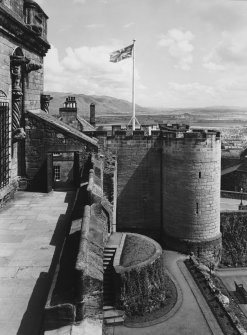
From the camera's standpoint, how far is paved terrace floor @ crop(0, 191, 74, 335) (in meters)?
5.68

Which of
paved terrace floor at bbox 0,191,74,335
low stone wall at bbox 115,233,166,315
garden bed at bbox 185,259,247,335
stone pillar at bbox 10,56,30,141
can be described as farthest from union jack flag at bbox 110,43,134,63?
paved terrace floor at bbox 0,191,74,335

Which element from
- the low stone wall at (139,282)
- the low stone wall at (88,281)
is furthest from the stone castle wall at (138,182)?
the low stone wall at (88,281)

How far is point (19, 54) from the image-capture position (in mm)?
11969

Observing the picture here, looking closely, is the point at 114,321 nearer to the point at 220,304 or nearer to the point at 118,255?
the point at 118,255

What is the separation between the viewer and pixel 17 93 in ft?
38.7

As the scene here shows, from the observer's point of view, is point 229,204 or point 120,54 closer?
point 120,54

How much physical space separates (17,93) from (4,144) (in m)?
1.66

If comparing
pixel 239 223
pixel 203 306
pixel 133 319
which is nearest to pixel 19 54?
pixel 133 319

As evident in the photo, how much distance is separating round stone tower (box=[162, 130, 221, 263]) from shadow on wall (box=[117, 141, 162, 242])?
1009 mm

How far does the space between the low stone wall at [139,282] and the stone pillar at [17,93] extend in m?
7.12

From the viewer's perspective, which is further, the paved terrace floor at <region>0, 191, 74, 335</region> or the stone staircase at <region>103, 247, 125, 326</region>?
the stone staircase at <region>103, 247, 125, 326</region>

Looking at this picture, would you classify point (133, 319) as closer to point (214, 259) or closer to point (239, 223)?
point (214, 259)

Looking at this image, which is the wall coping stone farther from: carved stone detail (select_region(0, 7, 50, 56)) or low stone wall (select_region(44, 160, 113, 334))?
low stone wall (select_region(44, 160, 113, 334))

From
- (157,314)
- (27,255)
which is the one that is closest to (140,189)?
(157,314)
